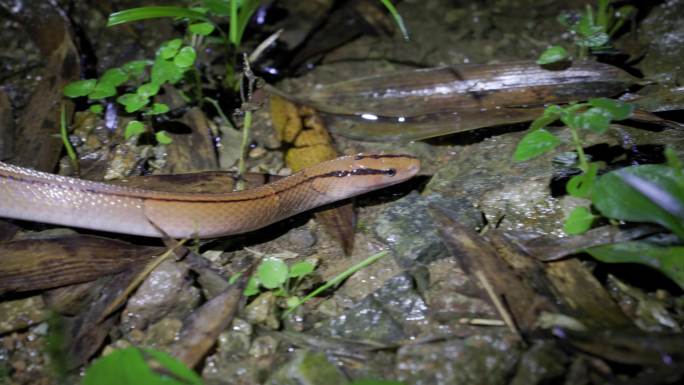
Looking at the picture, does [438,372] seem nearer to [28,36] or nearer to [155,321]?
[155,321]

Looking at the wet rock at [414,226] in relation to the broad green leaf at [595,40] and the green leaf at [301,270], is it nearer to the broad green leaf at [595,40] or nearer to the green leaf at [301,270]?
the green leaf at [301,270]

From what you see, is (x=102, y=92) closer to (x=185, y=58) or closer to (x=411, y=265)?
(x=185, y=58)

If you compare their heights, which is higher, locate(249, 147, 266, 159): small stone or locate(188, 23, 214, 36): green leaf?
locate(188, 23, 214, 36): green leaf

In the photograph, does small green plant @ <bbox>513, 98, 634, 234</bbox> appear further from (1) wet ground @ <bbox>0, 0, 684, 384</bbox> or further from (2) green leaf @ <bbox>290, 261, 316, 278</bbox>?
(2) green leaf @ <bbox>290, 261, 316, 278</bbox>

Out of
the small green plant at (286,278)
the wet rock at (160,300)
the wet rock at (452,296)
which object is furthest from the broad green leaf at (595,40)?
the wet rock at (160,300)

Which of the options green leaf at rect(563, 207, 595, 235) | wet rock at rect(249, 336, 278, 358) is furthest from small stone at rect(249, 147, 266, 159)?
green leaf at rect(563, 207, 595, 235)

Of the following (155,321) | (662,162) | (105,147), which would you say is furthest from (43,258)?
(662,162)

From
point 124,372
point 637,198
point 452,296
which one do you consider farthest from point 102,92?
point 637,198
